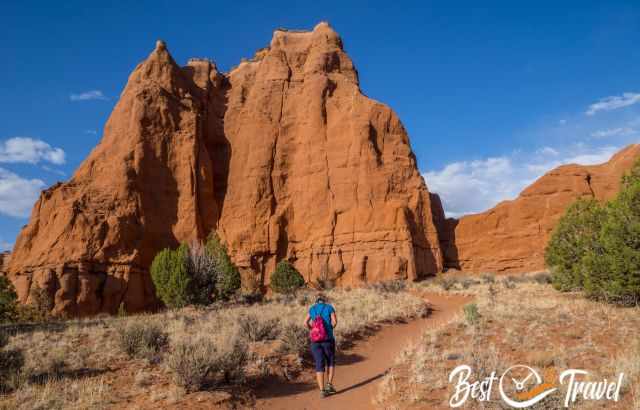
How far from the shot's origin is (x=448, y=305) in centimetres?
2394

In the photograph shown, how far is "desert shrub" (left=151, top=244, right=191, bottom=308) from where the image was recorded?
24078mm

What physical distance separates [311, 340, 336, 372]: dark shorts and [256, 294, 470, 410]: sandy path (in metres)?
0.56

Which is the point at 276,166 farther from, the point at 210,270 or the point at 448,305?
the point at 448,305

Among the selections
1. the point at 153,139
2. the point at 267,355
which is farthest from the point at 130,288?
the point at 267,355

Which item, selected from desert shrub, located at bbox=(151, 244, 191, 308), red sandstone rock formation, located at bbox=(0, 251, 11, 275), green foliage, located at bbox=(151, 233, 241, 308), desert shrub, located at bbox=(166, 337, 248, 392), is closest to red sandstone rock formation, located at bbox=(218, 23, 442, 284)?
green foliage, located at bbox=(151, 233, 241, 308)

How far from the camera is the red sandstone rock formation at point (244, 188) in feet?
114

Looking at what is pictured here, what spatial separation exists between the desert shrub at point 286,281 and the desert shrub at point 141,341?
61.9 ft

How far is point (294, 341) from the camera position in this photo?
1128 centimetres

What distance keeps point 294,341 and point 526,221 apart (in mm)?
39549

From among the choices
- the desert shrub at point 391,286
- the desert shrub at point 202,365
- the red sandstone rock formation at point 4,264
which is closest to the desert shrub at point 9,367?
the desert shrub at point 202,365

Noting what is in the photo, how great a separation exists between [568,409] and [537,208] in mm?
42277

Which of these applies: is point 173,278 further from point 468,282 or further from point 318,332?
point 468,282

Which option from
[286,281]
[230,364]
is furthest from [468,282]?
[230,364]

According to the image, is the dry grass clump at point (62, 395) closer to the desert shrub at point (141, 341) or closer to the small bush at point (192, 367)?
the small bush at point (192, 367)
